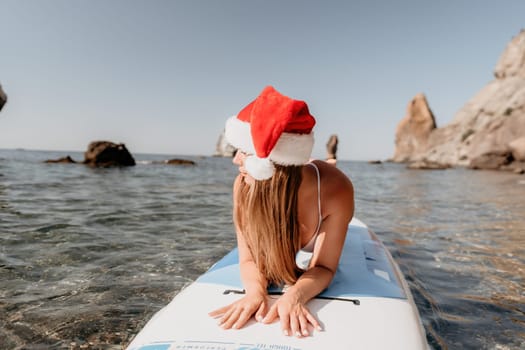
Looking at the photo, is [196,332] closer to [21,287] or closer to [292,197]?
[292,197]

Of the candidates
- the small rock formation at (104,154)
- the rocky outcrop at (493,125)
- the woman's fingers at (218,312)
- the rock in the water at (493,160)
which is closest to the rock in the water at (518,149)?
the rocky outcrop at (493,125)

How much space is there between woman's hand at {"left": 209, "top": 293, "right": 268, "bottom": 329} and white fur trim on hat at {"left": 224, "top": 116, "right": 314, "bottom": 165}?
0.79 metres

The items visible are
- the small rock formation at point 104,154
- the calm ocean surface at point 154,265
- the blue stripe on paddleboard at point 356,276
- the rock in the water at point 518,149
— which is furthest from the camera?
the rock in the water at point 518,149

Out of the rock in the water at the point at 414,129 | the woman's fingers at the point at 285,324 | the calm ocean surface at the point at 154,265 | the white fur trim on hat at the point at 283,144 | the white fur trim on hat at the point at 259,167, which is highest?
the white fur trim on hat at the point at 283,144

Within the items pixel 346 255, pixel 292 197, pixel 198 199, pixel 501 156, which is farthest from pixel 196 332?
pixel 501 156

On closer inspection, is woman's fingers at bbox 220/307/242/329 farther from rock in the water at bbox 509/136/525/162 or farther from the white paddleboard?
rock in the water at bbox 509/136/525/162

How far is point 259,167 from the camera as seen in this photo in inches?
68.6

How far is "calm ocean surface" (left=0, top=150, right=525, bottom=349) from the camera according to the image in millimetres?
2740

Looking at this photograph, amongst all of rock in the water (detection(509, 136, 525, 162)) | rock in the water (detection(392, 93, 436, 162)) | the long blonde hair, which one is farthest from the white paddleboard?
rock in the water (detection(392, 93, 436, 162))

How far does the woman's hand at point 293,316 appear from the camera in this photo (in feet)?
5.43

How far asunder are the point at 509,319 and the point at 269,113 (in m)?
3.01

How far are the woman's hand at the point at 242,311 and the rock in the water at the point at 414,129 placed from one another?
95.6 metres

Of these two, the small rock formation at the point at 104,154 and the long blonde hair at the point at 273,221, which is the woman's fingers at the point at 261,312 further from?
the small rock formation at the point at 104,154

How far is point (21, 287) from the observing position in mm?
3461
